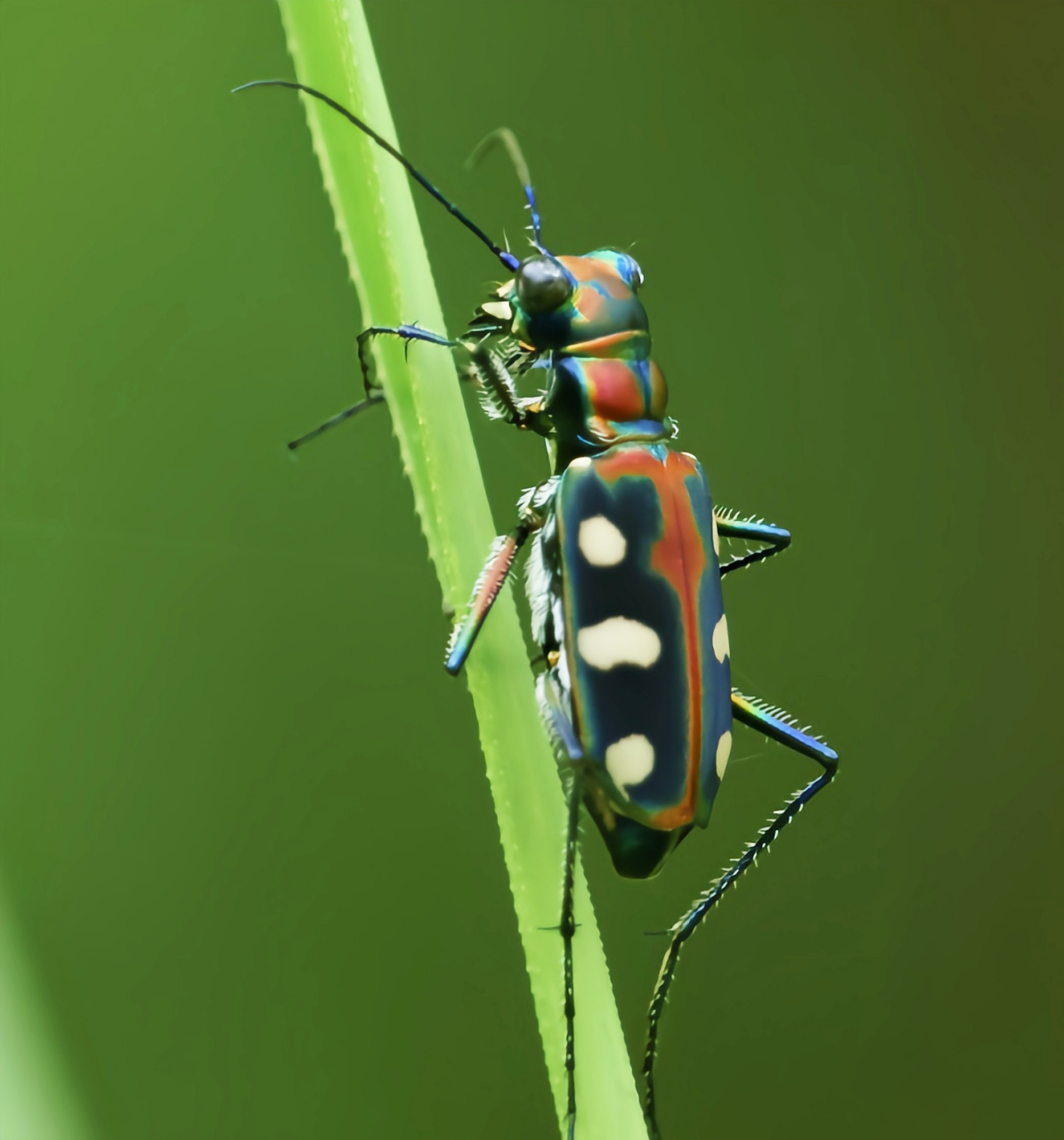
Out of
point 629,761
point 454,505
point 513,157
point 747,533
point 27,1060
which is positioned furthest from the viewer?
point 747,533

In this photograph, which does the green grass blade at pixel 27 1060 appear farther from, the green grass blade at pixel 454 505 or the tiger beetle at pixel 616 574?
the tiger beetle at pixel 616 574

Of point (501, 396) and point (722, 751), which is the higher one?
point (501, 396)

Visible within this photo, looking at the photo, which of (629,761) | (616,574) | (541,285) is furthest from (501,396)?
(629,761)

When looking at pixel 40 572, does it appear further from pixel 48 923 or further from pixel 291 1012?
pixel 291 1012

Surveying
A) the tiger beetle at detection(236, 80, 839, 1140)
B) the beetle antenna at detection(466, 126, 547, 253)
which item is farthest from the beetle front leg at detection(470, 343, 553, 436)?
the beetle antenna at detection(466, 126, 547, 253)

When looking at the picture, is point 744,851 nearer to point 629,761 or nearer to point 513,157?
point 629,761

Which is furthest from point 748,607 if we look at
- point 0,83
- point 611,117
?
point 0,83

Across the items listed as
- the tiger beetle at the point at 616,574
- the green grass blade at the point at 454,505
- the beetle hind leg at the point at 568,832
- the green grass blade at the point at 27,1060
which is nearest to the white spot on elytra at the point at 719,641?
the tiger beetle at the point at 616,574

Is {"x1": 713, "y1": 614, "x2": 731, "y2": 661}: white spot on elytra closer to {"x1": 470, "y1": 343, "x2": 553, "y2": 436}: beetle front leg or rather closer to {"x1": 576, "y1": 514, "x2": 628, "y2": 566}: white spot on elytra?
{"x1": 576, "y1": 514, "x2": 628, "y2": 566}: white spot on elytra
